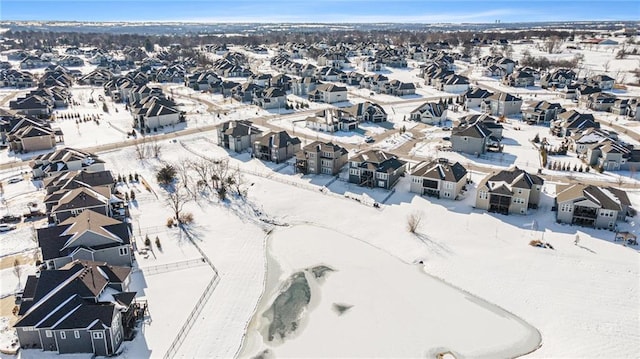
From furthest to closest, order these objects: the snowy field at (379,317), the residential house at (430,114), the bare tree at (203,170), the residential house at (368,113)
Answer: the residential house at (368,113), the residential house at (430,114), the bare tree at (203,170), the snowy field at (379,317)

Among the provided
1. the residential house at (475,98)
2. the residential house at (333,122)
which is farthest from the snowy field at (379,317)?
the residential house at (475,98)

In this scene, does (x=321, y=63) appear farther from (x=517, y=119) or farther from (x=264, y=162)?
(x=264, y=162)

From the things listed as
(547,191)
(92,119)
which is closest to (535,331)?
(547,191)

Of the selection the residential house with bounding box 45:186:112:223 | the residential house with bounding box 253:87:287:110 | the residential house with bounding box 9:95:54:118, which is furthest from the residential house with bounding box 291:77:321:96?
the residential house with bounding box 45:186:112:223

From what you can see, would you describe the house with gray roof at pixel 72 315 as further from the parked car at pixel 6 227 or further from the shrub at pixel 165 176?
the shrub at pixel 165 176

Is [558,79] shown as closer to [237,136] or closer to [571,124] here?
[571,124]
